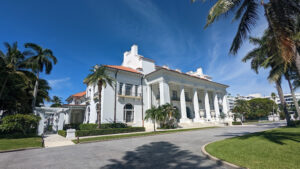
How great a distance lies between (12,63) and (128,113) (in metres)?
17.4

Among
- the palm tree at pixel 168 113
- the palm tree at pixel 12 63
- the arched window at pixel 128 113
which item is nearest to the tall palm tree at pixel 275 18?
the palm tree at pixel 168 113

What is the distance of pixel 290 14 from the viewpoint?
5.84 m

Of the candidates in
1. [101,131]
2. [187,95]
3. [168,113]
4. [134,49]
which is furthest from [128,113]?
[187,95]

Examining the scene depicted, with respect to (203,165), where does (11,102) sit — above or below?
above

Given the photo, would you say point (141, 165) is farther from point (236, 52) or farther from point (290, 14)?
point (290, 14)

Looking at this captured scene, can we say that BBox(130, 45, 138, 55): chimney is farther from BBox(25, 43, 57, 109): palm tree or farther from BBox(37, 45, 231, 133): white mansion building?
BBox(25, 43, 57, 109): palm tree

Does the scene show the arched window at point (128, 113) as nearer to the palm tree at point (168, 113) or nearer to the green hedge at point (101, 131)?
the green hedge at point (101, 131)

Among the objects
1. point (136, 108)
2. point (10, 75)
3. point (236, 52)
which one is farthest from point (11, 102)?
point (236, 52)

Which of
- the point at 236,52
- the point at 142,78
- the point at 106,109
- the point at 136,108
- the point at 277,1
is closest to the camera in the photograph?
the point at 277,1

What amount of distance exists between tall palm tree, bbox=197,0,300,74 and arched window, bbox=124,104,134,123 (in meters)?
19.5

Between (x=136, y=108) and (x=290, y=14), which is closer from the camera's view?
(x=290, y=14)

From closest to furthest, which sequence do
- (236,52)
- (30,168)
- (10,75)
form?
(30,168) < (236,52) < (10,75)

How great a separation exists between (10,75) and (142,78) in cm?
1881

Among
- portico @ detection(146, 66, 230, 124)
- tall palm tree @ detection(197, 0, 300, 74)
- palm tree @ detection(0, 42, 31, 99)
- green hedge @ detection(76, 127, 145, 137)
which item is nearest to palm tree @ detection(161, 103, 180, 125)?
portico @ detection(146, 66, 230, 124)
